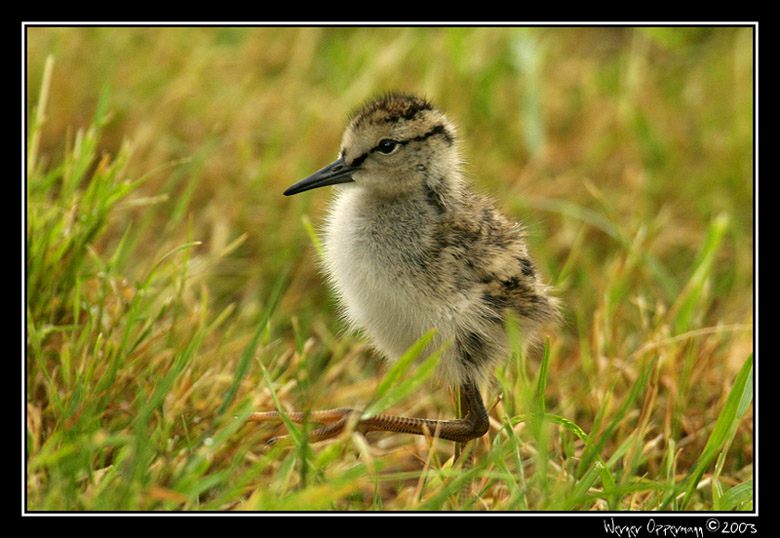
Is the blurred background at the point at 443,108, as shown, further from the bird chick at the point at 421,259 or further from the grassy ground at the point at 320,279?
the bird chick at the point at 421,259

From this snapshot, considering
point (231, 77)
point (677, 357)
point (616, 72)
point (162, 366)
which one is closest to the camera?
point (162, 366)

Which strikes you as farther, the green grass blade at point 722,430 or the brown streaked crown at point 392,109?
the brown streaked crown at point 392,109

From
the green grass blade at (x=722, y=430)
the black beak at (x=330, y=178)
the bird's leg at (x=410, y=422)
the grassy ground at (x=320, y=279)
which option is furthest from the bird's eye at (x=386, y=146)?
the green grass blade at (x=722, y=430)

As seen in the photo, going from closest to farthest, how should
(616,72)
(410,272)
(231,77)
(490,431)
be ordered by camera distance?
(410,272) < (490,431) < (231,77) < (616,72)

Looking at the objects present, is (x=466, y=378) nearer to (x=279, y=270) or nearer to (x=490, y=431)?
(x=490, y=431)

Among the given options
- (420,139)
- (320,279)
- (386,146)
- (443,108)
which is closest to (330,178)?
(386,146)

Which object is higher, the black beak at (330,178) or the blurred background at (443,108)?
the blurred background at (443,108)

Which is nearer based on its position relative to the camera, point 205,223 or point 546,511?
point 546,511

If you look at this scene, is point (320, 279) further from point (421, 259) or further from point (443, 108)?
point (421, 259)

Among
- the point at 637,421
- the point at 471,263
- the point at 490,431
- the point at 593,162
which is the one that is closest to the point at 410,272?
the point at 471,263
